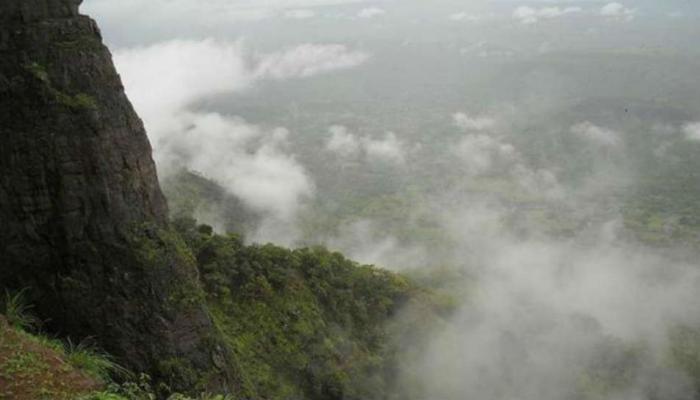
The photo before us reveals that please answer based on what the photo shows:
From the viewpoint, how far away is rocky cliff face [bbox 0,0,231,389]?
52.6 feet

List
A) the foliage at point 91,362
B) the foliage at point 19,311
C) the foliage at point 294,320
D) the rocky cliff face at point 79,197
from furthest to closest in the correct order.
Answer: the foliage at point 294,320, the rocky cliff face at point 79,197, the foliage at point 19,311, the foliage at point 91,362

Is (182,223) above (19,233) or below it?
above

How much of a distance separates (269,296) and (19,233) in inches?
907

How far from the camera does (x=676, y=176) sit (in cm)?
19375

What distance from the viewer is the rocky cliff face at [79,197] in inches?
631

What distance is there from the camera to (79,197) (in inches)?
658

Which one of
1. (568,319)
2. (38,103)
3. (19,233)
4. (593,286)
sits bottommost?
(19,233)

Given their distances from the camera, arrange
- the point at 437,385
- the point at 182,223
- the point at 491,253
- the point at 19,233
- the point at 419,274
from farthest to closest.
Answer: the point at 491,253
the point at 419,274
the point at 437,385
the point at 182,223
the point at 19,233

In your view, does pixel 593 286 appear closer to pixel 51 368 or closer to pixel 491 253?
pixel 491 253

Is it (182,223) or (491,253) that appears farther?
(491,253)

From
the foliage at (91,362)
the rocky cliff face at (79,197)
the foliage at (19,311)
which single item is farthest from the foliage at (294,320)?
the foliage at (19,311)

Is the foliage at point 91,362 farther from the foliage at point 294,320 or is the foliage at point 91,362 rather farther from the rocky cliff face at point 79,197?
the foliage at point 294,320

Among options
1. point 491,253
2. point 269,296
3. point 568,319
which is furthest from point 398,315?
point 491,253

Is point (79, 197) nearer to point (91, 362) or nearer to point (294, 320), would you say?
point (91, 362)
